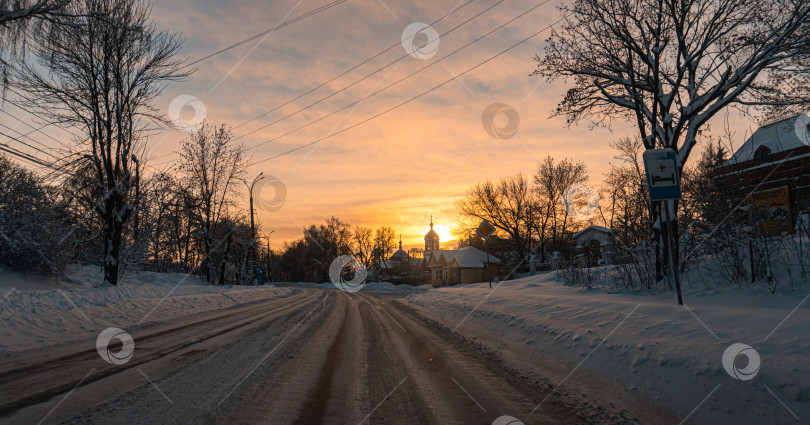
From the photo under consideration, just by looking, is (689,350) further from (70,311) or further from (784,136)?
(784,136)

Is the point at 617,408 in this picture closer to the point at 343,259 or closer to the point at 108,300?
the point at 108,300

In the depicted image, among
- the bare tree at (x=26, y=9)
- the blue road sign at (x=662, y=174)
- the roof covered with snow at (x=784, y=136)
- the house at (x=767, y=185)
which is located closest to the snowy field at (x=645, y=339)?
the blue road sign at (x=662, y=174)

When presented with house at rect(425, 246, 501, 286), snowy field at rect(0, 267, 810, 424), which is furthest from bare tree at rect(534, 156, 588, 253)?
snowy field at rect(0, 267, 810, 424)

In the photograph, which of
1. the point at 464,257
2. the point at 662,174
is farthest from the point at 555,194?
the point at 662,174

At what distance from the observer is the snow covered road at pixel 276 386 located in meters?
3.75

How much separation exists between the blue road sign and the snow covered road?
15.2 ft

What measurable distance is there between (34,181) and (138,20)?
29.4 feet

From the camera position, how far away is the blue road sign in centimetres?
764

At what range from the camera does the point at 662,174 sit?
7.69 metres

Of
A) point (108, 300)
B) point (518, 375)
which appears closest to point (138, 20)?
point (108, 300)

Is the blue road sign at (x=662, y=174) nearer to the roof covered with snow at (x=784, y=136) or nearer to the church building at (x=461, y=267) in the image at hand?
the roof covered with snow at (x=784, y=136)

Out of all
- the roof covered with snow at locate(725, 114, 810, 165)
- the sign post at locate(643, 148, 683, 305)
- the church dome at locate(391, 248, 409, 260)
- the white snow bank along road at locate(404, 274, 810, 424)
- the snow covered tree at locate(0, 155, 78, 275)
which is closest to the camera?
the white snow bank along road at locate(404, 274, 810, 424)

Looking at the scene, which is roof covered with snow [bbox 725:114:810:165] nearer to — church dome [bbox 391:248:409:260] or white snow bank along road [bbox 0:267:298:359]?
white snow bank along road [bbox 0:267:298:359]

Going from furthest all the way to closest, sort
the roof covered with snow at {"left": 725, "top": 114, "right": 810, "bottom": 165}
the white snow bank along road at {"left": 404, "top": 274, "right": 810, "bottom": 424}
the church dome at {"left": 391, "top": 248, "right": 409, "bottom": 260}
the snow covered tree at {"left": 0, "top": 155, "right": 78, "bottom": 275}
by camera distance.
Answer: the church dome at {"left": 391, "top": 248, "right": 409, "bottom": 260}, the snow covered tree at {"left": 0, "top": 155, "right": 78, "bottom": 275}, the roof covered with snow at {"left": 725, "top": 114, "right": 810, "bottom": 165}, the white snow bank along road at {"left": 404, "top": 274, "right": 810, "bottom": 424}
